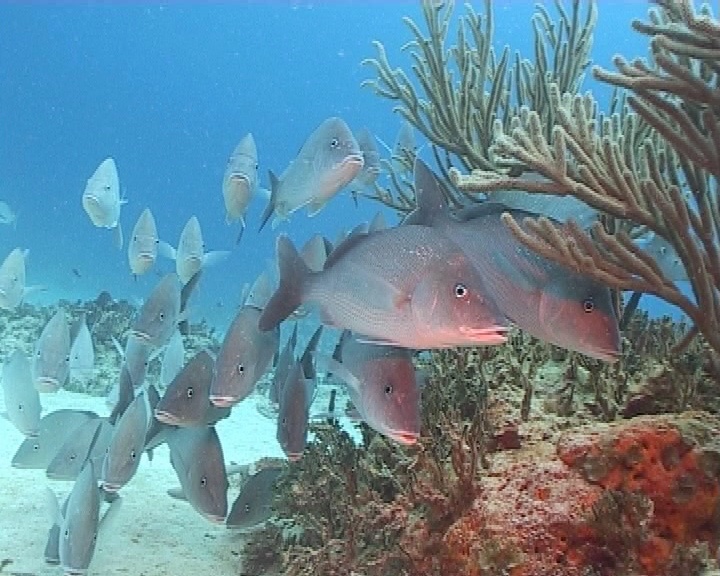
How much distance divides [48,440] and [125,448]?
54.1 inches

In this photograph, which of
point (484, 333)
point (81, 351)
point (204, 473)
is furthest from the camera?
point (81, 351)

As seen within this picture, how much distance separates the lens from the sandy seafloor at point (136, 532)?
14.9 feet

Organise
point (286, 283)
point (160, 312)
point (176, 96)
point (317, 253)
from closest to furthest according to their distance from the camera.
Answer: point (286, 283) < point (317, 253) < point (160, 312) < point (176, 96)

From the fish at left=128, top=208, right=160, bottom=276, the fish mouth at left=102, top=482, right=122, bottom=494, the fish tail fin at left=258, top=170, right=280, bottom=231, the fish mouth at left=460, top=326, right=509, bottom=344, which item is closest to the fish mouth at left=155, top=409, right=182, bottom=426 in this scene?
the fish mouth at left=102, top=482, right=122, bottom=494

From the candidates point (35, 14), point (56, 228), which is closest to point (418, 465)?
point (56, 228)

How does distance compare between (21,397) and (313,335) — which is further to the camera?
(21,397)

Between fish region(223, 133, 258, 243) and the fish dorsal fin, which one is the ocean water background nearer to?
fish region(223, 133, 258, 243)

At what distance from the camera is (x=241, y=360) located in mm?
3703

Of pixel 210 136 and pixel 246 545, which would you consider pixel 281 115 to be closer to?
pixel 210 136

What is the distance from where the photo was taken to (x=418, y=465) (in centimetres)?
350

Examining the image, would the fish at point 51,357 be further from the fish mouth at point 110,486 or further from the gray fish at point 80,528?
the gray fish at point 80,528

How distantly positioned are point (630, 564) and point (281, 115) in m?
128

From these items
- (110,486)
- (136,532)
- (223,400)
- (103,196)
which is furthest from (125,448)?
(103,196)

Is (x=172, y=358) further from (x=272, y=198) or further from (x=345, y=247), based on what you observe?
(x=345, y=247)
